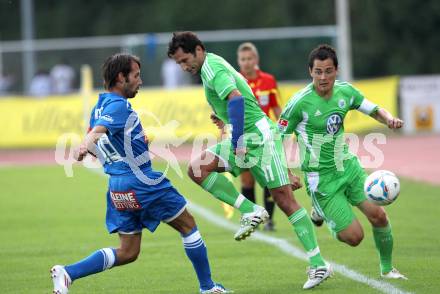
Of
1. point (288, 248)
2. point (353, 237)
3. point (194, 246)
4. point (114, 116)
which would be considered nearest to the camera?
point (114, 116)

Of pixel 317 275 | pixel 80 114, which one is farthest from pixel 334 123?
pixel 80 114

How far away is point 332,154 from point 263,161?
701 mm

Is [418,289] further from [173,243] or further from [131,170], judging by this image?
[173,243]

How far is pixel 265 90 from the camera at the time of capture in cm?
1242

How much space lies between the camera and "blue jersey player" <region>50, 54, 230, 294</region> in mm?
7484

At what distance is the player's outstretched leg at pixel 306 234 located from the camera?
8.05 meters

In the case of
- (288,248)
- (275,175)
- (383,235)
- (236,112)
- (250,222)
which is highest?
(236,112)

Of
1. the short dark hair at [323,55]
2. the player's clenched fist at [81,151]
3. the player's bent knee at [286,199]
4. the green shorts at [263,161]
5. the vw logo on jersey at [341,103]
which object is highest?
the short dark hair at [323,55]

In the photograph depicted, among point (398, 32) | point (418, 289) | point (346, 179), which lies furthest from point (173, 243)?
point (398, 32)

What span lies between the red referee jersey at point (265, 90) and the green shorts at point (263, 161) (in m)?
3.98

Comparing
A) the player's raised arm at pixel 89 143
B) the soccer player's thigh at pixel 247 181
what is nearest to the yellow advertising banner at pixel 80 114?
the soccer player's thigh at pixel 247 181

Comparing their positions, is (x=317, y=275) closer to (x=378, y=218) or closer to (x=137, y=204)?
(x=378, y=218)

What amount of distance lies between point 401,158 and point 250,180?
35.1 ft

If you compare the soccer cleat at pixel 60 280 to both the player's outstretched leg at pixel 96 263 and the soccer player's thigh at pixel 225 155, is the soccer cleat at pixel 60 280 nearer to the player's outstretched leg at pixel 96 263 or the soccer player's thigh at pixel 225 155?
the player's outstretched leg at pixel 96 263
